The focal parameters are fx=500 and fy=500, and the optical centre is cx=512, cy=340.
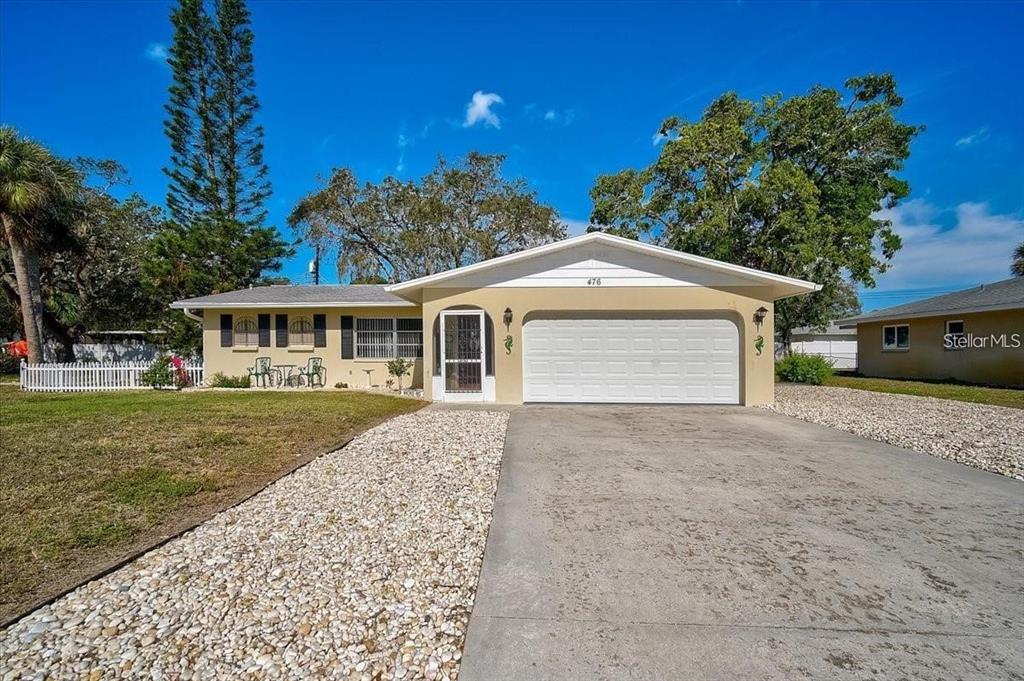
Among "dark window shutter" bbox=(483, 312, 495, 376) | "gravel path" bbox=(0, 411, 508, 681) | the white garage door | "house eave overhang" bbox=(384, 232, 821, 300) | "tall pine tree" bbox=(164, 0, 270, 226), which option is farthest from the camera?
"tall pine tree" bbox=(164, 0, 270, 226)

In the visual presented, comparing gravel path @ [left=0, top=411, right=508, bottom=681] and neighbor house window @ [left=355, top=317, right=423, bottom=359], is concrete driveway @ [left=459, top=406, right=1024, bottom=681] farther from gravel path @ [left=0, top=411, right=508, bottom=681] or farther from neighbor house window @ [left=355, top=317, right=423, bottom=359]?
neighbor house window @ [left=355, top=317, right=423, bottom=359]

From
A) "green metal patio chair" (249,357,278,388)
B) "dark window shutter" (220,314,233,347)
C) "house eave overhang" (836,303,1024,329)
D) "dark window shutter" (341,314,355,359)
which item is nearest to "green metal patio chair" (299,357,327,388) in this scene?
"dark window shutter" (341,314,355,359)

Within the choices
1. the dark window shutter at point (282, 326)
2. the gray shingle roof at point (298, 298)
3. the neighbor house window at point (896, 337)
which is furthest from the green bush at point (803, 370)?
the dark window shutter at point (282, 326)

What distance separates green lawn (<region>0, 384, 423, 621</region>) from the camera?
345cm

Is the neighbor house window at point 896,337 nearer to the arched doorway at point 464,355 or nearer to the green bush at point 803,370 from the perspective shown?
the green bush at point 803,370

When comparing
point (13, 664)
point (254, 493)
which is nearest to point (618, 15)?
point (254, 493)

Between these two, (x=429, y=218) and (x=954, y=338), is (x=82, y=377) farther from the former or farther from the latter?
(x=954, y=338)

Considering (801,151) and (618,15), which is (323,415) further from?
(801,151)

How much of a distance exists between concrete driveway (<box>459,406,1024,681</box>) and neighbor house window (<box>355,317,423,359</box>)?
9.31 metres

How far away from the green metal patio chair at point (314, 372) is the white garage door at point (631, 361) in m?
6.72

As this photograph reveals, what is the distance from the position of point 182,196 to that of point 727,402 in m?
27.0

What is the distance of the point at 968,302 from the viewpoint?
635 inches

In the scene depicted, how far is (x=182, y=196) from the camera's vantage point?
82.3 ft

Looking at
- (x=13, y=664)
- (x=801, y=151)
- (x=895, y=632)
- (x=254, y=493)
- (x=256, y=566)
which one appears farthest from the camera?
(x=801, y=151)
